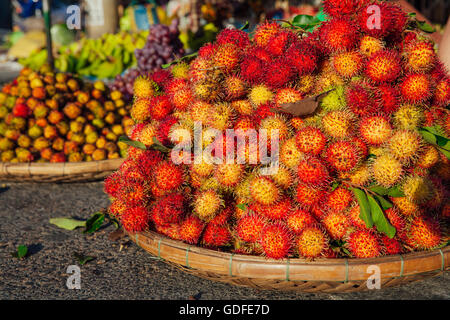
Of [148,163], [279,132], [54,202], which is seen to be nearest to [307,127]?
[279,132]

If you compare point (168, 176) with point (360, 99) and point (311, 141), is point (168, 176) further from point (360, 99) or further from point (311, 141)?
point (360, 99)

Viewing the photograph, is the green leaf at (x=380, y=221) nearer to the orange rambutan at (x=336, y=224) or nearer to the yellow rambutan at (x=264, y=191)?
the orange rambutan at (x=336, y=224)

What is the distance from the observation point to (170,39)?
4.12m

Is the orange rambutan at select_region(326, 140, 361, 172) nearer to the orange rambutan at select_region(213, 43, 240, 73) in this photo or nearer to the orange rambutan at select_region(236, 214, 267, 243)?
the orange rambutan at select_region(236, 214, 267, 243)

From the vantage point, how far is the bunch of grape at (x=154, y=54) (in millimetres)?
3922

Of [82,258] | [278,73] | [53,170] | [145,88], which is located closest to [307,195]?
[278,73]

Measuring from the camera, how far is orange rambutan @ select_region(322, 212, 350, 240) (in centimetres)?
161

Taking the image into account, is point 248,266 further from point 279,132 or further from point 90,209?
point 90,209

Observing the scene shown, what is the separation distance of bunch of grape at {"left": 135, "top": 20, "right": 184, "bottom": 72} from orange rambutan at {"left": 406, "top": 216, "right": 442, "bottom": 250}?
2.77 m

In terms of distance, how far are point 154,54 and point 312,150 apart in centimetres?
275

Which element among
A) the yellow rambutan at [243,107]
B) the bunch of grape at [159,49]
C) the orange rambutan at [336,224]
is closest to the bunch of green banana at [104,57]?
the bunch of grape at [159,49]

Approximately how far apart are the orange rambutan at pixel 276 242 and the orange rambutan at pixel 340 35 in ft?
2.61

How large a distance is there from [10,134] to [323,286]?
269 centimetres

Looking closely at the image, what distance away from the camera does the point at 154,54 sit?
3.95 meters
